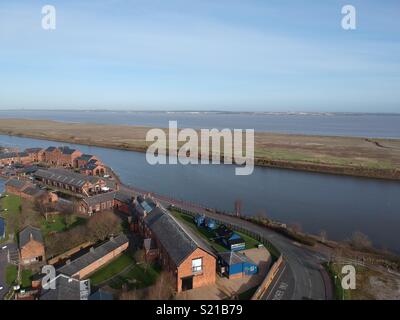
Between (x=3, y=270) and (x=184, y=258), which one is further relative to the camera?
(x=3, y=270)

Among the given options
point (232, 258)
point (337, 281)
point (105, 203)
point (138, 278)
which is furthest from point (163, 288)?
point (105, 203)

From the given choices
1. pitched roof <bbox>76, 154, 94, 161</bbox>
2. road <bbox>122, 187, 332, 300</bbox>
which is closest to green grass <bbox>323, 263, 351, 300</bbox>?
road <bbox>122, 187, 332, 300</bbox>

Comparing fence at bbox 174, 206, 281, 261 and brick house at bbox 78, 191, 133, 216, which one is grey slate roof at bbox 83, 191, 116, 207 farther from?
fence at bbox 174, 206, 281, 261

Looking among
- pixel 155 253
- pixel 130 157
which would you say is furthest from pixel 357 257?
pixel 130 157

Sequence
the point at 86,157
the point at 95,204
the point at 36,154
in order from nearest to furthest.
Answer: the point at 95,204
the point at 86,157
the point at 36,154

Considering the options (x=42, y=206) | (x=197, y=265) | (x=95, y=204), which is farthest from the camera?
(x=95, y=204)

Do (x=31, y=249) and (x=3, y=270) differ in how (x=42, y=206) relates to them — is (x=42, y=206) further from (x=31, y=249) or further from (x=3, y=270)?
(x=3, y=270)

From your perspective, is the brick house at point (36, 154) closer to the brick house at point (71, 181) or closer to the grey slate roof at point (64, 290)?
the brick house at point (71, 181)
